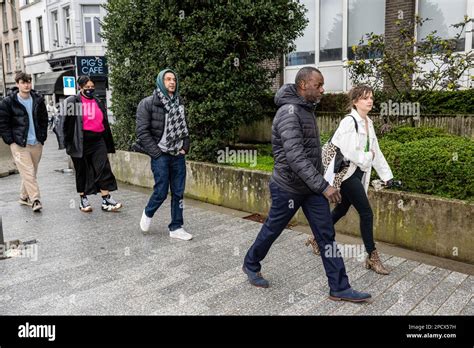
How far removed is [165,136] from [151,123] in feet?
0.75

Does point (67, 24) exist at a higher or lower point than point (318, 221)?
higher

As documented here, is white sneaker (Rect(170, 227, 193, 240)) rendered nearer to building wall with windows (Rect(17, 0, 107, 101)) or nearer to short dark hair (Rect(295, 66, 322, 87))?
short dark hair (Rect(295, 66, 322, 87))

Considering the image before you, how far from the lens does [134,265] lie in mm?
4699

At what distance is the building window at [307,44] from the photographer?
1177 centimetres

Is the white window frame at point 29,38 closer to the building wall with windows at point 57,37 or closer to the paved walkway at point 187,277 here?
the building wall with windows at point 57,37

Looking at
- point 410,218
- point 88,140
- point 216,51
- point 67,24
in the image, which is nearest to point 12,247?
point 88,140

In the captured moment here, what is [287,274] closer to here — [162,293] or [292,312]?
Result: [292,312]

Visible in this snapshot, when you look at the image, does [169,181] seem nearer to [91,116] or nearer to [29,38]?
[91,116]

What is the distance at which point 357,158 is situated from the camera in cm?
412

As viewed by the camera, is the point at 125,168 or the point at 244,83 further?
the point at 125,168

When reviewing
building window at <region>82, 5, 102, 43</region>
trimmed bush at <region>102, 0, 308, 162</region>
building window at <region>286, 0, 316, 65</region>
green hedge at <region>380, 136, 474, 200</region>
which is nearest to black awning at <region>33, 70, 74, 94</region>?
building window at <region>82, 5, 102, 43</region>

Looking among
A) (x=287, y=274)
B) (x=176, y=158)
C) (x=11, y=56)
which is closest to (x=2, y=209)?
(x=176, y=158)
